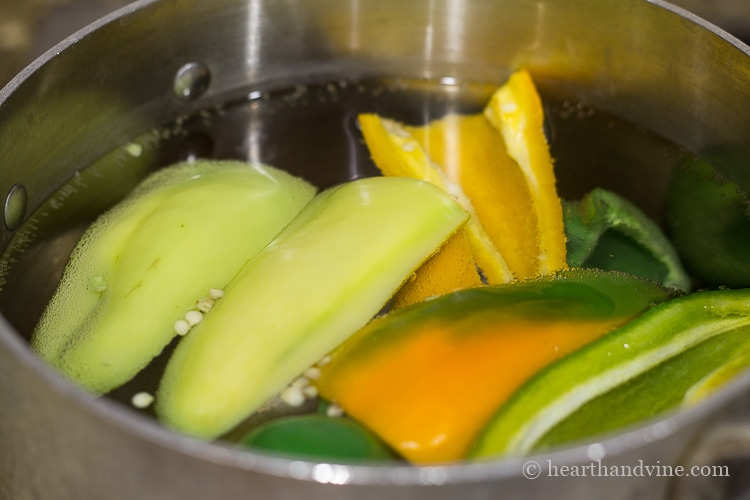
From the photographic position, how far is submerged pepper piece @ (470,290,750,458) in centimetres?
48

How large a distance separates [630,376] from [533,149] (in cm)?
26

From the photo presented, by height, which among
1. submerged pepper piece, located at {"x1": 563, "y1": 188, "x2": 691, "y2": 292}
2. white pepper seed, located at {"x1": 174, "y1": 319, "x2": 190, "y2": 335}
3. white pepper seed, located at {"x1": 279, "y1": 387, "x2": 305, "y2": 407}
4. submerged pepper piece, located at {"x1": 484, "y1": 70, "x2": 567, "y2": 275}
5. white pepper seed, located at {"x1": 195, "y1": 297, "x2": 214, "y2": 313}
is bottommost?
white pepper seed, located at {"x1": 279, "y1": 387, "x2": 305, "y2": 407}

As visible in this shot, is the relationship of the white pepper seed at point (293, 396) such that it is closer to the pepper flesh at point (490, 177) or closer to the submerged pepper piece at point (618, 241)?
the pepper flesh at point (490, 177)

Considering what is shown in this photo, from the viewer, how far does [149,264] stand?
605 millimetres

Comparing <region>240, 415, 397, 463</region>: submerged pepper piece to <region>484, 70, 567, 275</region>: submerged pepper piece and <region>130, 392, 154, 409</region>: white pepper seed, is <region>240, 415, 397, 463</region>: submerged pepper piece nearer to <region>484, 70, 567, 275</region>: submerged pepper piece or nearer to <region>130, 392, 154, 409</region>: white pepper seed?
<region>130, 392, 154, 409</region>: white pepper seed

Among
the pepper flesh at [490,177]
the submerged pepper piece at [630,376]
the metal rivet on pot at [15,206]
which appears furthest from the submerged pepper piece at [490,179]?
the metal rivet on pot at [15,206]

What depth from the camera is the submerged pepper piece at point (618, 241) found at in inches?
25.8

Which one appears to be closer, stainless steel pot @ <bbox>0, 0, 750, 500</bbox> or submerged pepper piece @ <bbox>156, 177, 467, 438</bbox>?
submerged pepper piece @ <bbox>156, 177, 467, 438</bbox>

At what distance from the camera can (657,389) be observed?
523mm

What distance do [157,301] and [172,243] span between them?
5cm

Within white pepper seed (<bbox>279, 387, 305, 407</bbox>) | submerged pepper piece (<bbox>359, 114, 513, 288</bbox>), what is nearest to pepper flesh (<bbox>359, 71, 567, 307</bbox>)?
submerged pepper piece (<bbox>359, 114, 513, 288</bbox>)

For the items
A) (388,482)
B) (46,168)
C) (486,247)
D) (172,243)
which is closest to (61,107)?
(46,168)

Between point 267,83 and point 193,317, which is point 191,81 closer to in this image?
point 267,83

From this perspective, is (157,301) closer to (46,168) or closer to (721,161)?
(46,168)
